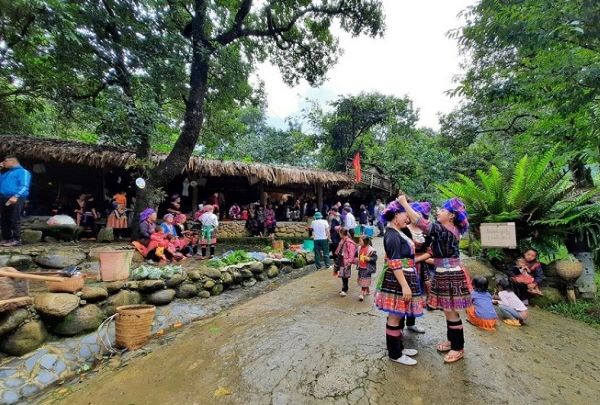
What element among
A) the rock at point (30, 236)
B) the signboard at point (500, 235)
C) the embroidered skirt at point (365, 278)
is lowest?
the embroidered skirt at point (365, 278)

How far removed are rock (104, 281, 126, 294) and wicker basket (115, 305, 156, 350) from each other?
0.74 metres

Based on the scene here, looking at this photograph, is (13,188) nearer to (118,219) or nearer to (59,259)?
(59,259)

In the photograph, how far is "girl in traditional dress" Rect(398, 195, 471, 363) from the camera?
289 centimetres

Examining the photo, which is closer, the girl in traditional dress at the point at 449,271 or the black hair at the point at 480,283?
the girl in traditional dress at the point at 449,271

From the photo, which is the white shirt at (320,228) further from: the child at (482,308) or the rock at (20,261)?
the rock at (20,261)

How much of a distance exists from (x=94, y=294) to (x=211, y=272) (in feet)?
6.56

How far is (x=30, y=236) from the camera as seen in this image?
279 inches

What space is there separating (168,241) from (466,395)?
627 cm

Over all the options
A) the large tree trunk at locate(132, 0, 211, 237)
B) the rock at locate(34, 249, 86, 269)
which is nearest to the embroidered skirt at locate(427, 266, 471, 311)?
the rock at locate(34, 249, 86, 269)

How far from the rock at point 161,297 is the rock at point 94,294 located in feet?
2.16

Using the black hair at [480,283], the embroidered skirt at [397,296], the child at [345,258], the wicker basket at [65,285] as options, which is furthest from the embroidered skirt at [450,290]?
the wicker basket at [65,285]

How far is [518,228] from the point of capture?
548 cm

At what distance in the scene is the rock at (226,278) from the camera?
6020 mm

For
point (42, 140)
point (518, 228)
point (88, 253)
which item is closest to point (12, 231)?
point (88, 253)
